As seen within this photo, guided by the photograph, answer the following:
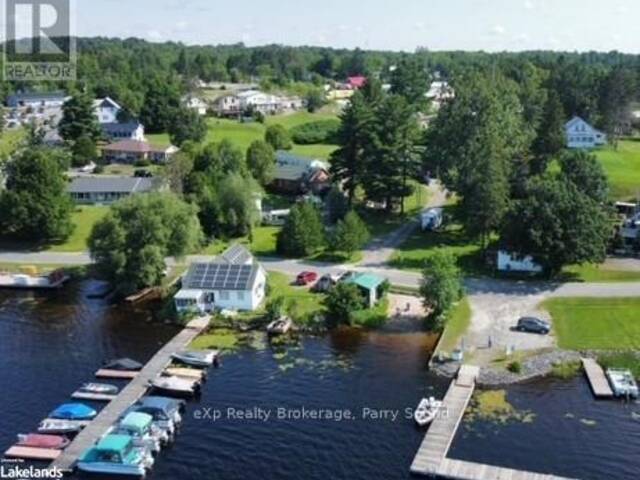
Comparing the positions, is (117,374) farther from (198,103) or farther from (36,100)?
(36,100)

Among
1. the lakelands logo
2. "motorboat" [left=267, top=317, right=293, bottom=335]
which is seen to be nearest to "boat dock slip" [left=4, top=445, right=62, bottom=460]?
the lakelands logo

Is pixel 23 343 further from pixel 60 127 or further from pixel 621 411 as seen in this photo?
pixel 60 127

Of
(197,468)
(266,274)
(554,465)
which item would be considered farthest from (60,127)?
(554,465)

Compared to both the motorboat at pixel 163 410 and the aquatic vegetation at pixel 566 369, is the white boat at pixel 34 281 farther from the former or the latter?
the aquatic vegetation at pixel 566 369

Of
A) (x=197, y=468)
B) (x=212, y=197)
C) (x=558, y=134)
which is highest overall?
(x=558, y=134)

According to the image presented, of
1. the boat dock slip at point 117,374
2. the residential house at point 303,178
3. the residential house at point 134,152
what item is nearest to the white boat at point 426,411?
the boat dock slip at point 117,374

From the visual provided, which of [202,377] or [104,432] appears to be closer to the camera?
[104,432]

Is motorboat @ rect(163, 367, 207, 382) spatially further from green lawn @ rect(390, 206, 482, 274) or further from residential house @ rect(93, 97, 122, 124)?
residential house @ rect(93, 97, 122, 124)
